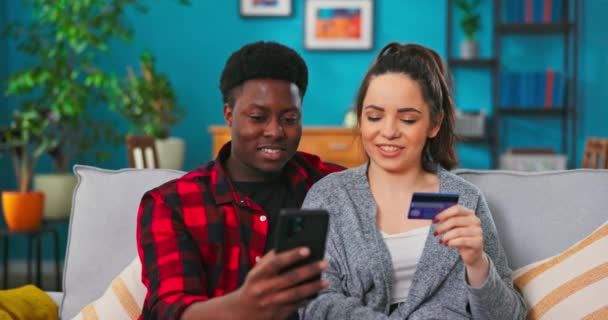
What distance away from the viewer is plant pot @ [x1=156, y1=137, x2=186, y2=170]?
415 cm

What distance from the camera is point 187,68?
470cm

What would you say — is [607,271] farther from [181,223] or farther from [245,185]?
[181,223]

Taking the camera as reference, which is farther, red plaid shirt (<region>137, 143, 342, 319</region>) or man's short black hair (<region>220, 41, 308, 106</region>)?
man's short black hair (<region>220, 41, 308, 106</region>)

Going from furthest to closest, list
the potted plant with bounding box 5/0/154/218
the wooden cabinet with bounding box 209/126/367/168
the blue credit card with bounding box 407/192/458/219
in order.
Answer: the wooden cabinet with bounding box 209/126/367/168, the potted plant with bounding box 5/0/154/218, the blue credit card with bounding box 407/192/458/219

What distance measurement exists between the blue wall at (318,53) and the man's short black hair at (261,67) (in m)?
3.19

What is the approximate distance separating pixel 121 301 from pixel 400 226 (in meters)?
0.62

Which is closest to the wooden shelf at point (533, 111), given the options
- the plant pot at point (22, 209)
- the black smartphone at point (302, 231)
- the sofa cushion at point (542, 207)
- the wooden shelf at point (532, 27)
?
the wooden shelf at point (532, 27)

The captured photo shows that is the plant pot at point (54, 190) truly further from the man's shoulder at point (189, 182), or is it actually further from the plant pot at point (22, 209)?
the man's shoulder at point (189, 182)

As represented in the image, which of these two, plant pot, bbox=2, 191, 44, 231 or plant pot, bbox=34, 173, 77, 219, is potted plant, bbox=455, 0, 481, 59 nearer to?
plant pot, bbox=34, 173, 77, 219

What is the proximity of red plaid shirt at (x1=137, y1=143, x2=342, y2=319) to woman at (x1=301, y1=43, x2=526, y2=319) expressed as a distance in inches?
5.7

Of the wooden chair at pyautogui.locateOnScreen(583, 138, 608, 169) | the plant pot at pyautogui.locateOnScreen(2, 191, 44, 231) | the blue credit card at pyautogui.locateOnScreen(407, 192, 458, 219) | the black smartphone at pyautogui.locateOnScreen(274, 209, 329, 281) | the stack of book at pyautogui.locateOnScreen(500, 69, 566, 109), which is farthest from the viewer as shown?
the stack of book at pyautogui.locateOnScreen(500, 69, 566, 109)

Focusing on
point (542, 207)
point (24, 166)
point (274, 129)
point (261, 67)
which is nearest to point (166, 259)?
point (274, 129)

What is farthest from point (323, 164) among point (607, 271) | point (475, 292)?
point (607, 271)

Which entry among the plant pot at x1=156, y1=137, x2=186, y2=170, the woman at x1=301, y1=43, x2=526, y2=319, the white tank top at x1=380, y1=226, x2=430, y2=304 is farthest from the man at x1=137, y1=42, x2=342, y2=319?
the plant pot at x1=156, y1=137, x2=186, y2=170
